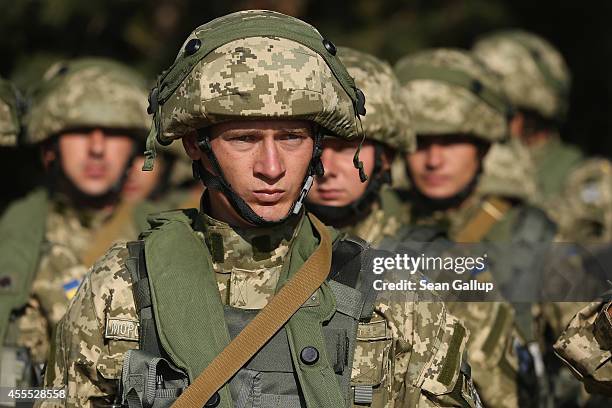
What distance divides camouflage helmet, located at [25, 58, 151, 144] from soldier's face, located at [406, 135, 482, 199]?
177 centimetres

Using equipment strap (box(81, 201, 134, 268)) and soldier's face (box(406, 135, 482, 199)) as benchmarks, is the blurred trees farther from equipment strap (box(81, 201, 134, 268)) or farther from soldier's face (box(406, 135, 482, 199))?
soldier's face (box(406, 135, 482, 199))

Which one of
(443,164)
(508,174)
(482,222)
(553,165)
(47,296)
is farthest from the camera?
(553,165)

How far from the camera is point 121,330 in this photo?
4453 mm

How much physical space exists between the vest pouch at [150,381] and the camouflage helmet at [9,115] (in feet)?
7.93

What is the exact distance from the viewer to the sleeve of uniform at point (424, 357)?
4500mm

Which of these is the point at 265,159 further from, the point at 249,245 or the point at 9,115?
the point at 9,115

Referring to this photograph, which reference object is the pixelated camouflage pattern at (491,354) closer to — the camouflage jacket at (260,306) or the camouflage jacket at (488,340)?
the camouflage jacket at (488,340)

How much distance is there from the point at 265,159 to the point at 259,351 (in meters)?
0.63

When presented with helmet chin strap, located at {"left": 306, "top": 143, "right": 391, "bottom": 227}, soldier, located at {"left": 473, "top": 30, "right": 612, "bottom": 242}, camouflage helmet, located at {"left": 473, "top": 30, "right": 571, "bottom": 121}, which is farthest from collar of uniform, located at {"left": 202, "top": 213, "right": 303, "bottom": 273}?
camouflage helmet, located at {"left": 473, "top": 30, "right": 571, "bottom": 121}

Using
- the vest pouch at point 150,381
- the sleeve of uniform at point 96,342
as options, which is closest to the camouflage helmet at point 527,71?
the sleeve of uniform at point 96,342

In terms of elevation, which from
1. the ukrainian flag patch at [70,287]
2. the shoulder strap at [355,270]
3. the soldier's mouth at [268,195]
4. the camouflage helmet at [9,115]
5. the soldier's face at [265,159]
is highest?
the camouflage helmet at [9,115]

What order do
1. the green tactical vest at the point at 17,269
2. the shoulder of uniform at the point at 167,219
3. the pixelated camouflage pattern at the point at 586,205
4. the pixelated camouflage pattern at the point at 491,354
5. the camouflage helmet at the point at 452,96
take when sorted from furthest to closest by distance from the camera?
the pixelated camouflage pattern at the point at 586,205 < the camouflage helmet at the point at 452,96 < the pixelated camouflage pattern at the point at 491,354 < the green tactical vest at the point at 17,269 < the shoulder of uniform at the point at 167,219

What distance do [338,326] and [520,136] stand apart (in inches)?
305

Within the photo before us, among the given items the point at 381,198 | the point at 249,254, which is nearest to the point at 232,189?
the point at 249,254
